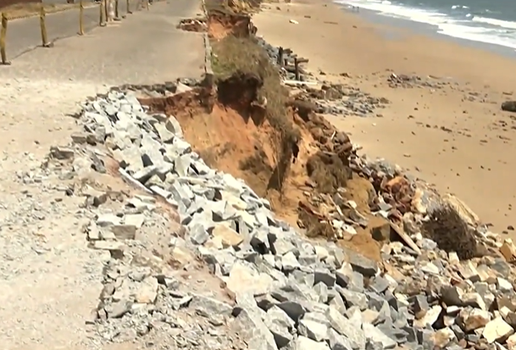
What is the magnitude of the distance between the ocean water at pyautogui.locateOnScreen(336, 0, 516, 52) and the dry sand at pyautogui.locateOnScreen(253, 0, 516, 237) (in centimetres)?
431

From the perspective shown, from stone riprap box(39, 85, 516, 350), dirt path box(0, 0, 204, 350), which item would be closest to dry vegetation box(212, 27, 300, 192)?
dirt path box(0, 0, 204, 350)

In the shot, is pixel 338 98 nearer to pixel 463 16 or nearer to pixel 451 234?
pixel 451 234

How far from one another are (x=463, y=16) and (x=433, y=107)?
3587 centimetres

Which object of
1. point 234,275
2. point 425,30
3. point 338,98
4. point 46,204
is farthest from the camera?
point 425,30

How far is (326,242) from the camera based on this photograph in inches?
352

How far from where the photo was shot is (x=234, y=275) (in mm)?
5180

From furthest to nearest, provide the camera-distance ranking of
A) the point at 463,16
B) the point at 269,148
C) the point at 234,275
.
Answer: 1. the point at 463,16
2. the point at 269,148
3. the point at 234,275

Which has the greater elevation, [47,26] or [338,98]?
[47,26]

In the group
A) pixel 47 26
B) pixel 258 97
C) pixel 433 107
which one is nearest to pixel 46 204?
pixel 258 97

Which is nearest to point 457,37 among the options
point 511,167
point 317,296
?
point 511,167

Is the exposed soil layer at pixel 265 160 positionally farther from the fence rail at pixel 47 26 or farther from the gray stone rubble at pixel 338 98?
the gray stone rubble at pixel 338 98

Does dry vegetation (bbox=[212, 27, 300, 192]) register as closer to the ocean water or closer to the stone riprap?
the stone riprap

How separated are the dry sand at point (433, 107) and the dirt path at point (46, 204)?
6.70 metres

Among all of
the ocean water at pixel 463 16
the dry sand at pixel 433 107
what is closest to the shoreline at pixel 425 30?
the ocean water at pixel 463 16
